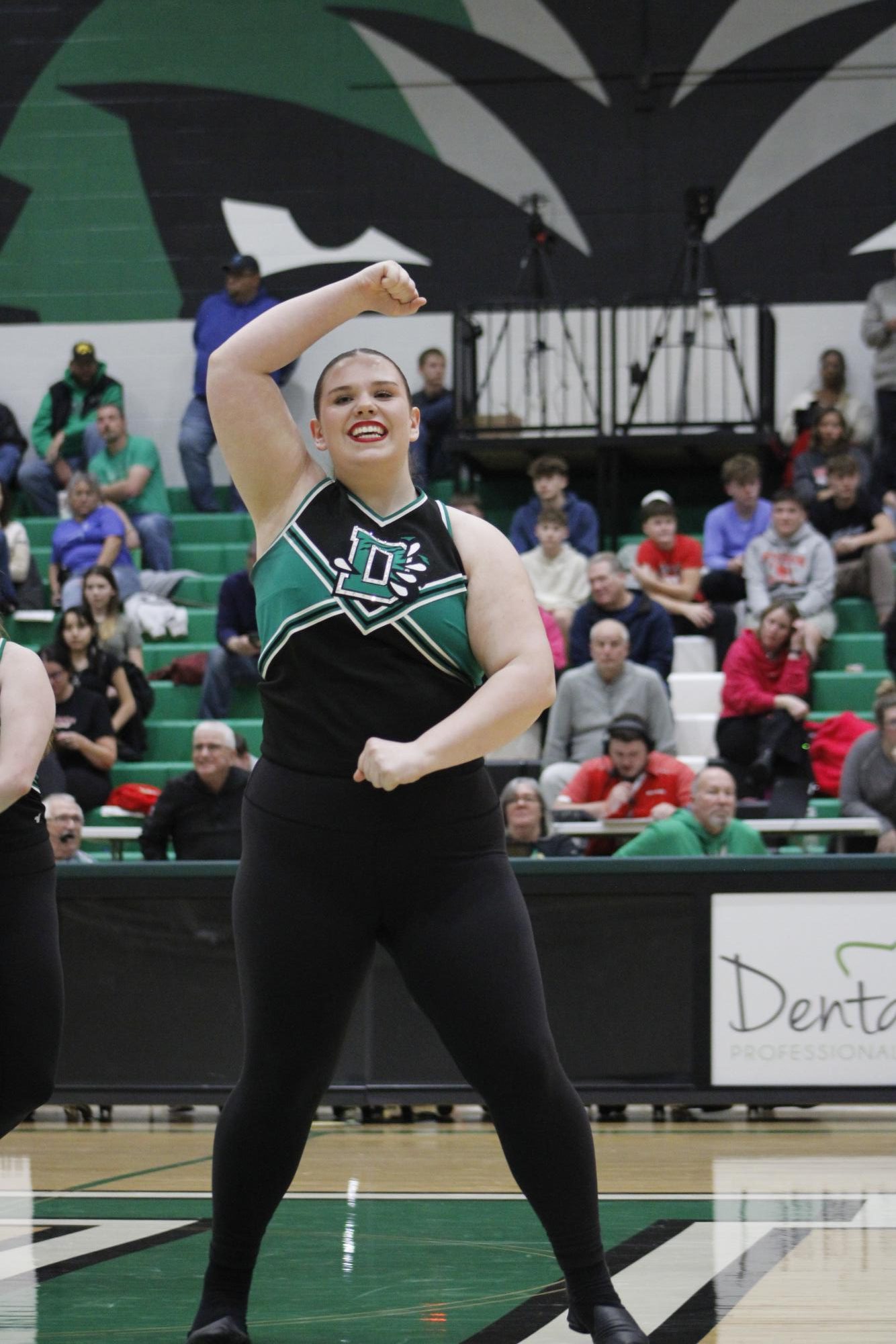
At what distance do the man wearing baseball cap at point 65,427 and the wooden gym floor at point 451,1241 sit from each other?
8500mm

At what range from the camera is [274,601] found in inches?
132

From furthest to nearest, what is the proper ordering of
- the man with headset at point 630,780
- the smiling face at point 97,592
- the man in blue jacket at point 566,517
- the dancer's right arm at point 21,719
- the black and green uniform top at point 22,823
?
the man in blue jacket at point 566,517, the smiling face at point 97,592, the man with headset at point 630,780, the black and green uniform top at point 22,823, the dancer's right arm at point 21,719

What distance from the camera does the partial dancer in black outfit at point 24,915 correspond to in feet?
12.8

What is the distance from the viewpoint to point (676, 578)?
499 inches

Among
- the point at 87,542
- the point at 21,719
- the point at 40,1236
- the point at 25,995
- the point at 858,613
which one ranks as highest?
the point at 87,542

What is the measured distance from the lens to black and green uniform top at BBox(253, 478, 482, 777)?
3.28m

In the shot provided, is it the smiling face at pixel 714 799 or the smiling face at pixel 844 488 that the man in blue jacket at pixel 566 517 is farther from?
the smiling face at pixel 714 799

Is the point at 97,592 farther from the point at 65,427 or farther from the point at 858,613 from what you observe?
the point at 858,613

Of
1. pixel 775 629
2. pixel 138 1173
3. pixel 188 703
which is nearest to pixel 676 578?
pixel 775 629

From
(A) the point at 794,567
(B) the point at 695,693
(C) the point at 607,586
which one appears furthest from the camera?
(A) the point at 794,567

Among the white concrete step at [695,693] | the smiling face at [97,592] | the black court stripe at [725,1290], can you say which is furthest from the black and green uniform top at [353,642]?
the smiling face at [97,592]

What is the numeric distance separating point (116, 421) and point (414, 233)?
10.7ft

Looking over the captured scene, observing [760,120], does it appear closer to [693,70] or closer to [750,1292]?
[693,70]

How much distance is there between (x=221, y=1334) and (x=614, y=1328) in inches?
28.0
